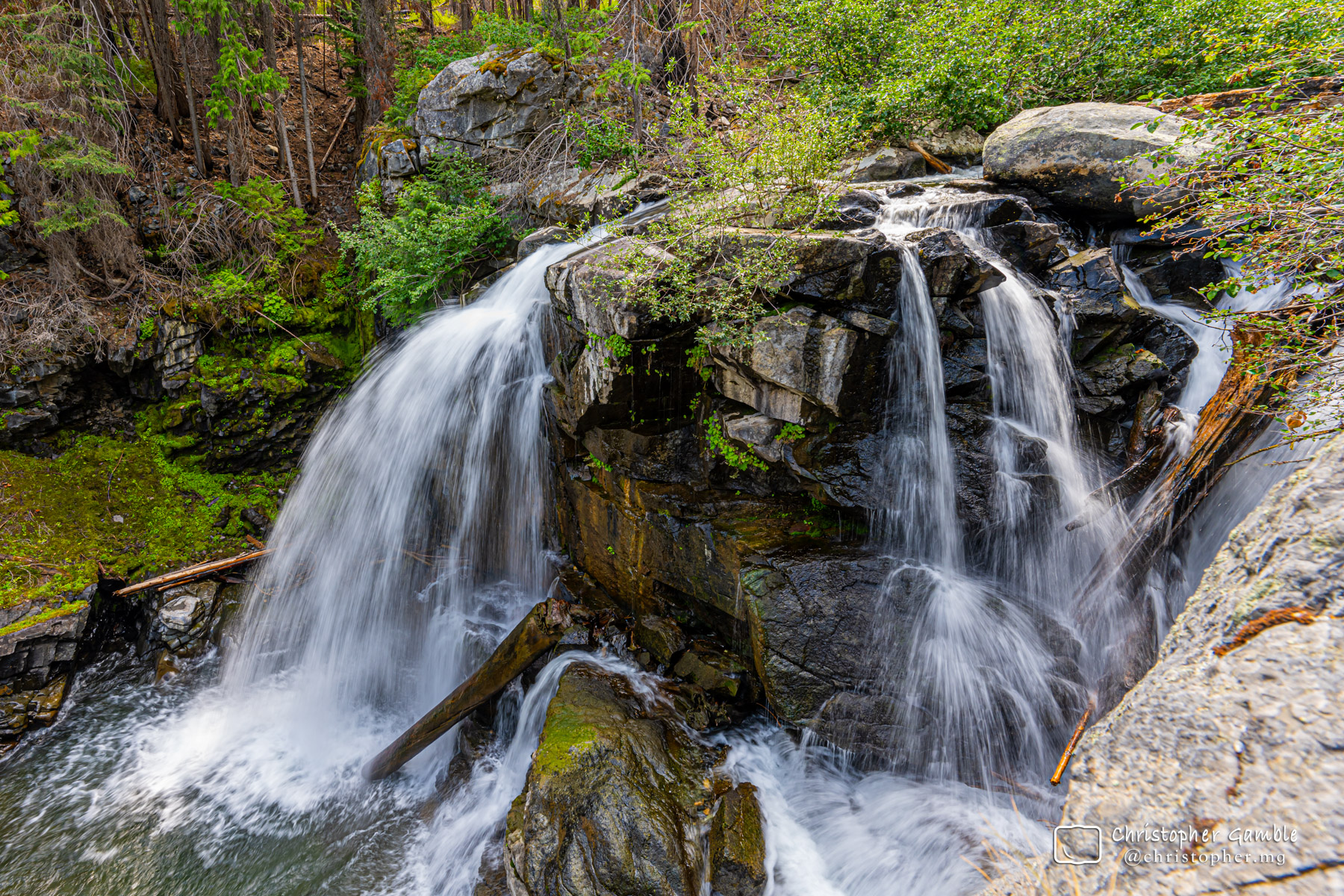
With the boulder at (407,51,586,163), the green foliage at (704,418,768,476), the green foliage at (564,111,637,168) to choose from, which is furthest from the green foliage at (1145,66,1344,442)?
the boulder at (407,51,586,163)

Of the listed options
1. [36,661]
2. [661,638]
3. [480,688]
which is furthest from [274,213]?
[661,638]

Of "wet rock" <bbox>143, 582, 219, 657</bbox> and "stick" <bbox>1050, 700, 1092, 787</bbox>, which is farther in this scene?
"wet rock" <bbox>143, 582, 219, 657</bbox>

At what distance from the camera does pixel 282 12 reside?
447 inches

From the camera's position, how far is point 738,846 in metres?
3.72

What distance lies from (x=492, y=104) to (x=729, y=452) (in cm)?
870

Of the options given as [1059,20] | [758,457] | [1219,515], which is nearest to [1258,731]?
[758,457]

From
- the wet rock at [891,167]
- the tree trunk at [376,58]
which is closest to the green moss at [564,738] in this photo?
the wet rock at [891,167]

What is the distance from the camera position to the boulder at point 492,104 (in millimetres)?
9508

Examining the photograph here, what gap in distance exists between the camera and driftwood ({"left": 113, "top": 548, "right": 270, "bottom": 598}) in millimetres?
6773

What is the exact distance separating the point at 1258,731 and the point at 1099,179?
22.3 feet

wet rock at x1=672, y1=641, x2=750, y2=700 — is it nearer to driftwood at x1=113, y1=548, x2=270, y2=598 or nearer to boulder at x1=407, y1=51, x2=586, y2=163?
driftwood at x1=113, y1=548, x2=270, y2=598

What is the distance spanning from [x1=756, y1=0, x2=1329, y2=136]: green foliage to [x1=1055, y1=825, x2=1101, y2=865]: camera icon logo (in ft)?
21.2

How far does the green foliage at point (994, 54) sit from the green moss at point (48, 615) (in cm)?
1078

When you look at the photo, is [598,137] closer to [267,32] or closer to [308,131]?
[308,131]
